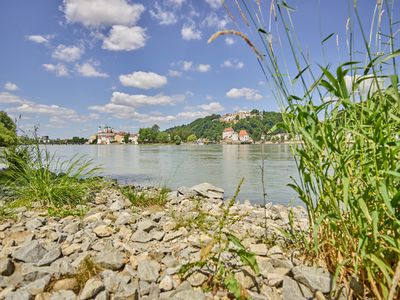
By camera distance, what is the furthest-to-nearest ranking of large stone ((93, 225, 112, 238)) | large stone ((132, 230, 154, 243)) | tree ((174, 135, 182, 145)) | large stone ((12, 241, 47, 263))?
1. tree ((174, 135, 182, 145))
2. large stone ((93, 225, 112, 238))
3. large stone ((132, 230, 154, 243))
4. large stone ((12, 241, 47, 263))

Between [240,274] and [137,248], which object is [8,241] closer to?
[137,248]

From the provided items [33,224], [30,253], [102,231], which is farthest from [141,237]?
[33,224]

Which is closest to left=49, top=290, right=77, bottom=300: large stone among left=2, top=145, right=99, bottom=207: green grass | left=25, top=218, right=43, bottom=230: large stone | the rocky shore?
the rocky shore

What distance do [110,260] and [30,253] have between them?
2.01 ft

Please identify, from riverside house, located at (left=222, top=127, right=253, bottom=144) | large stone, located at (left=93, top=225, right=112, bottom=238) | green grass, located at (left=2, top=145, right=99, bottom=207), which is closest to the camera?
large stone, located at (left=93, top=225, right=112, bottom=238)

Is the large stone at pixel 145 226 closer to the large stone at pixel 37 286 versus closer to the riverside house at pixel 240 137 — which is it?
the large stone at pixel 37 286

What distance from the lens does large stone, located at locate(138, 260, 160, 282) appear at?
4.99 feet

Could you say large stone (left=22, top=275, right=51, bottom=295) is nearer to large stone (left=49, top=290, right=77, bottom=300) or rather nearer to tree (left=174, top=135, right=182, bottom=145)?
large stone (left=49, top=290, right=77, bottom=300)

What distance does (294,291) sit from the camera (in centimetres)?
132

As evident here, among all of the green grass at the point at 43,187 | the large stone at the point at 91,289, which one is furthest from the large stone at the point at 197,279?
the green grass at the point at 43,187

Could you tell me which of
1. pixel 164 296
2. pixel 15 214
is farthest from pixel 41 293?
pixel 15 214

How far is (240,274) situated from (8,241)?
186 cm

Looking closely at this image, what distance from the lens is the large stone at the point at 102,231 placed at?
2237mm

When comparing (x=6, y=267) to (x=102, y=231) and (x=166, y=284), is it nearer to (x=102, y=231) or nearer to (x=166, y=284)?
(x=102, y=231)
